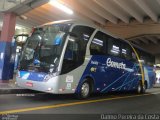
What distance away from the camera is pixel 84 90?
35.9ft

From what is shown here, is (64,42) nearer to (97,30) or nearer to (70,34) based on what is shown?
(70,34)

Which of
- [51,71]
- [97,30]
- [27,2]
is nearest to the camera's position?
[51,71]

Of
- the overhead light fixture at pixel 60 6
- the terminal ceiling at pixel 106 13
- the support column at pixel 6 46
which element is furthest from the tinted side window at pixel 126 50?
the support column at pixel 6 46

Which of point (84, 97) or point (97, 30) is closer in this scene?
point (84, 97)

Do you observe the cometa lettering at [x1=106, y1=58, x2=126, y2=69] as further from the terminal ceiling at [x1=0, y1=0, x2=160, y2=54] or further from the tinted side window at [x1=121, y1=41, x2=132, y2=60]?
the terminal ceiling at [x1=0, y1=0, x2=160, y2=54]

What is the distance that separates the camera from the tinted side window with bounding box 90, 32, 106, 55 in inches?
451

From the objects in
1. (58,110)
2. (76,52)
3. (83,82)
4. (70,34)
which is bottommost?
(58,110)

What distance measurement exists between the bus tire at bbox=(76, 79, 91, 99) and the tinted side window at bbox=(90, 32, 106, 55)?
4.48 ft

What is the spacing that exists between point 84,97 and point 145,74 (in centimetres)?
884

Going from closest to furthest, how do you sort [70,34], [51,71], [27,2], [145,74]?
[51,71], [70,34], [27,2], [145,74]

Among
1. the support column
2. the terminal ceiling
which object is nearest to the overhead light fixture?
the terminal ceiling

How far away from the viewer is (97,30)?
1185cm

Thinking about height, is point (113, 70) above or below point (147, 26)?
below

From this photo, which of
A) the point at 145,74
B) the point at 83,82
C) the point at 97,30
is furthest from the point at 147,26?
the point at 83,82
